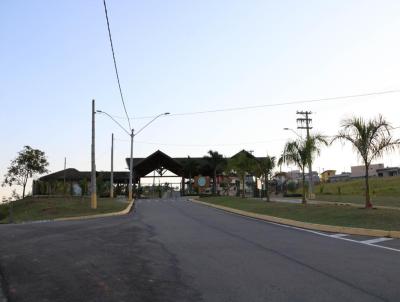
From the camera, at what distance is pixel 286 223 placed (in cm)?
2231

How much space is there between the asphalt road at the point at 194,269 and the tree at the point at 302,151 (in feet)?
53.9

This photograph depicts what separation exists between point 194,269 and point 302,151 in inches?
911

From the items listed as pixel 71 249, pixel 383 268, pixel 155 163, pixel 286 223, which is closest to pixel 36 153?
pixel 155 163

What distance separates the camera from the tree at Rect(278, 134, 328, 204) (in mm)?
31531

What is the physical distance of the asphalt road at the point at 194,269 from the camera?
753 cm

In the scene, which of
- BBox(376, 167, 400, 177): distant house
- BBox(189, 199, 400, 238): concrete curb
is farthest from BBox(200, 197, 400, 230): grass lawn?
BBox(376, 167, 400, 177): distant house

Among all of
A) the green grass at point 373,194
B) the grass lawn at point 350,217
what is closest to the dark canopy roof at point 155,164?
the green grass at point 373,194

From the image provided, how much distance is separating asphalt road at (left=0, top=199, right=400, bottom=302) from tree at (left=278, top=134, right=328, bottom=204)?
16432mm

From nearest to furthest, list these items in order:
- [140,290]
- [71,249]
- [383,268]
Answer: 1. [140,290]
2. [383,268]
3. [71,249]

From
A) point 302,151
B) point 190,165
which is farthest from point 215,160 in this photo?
point 302,151

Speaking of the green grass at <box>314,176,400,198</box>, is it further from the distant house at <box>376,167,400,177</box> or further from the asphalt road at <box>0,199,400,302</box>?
the distant house at <box>376,167,400,177</box>

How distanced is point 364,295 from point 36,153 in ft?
216

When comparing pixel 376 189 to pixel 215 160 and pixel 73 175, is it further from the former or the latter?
pixel 73 175

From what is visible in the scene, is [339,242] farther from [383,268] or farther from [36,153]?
[36,153]
